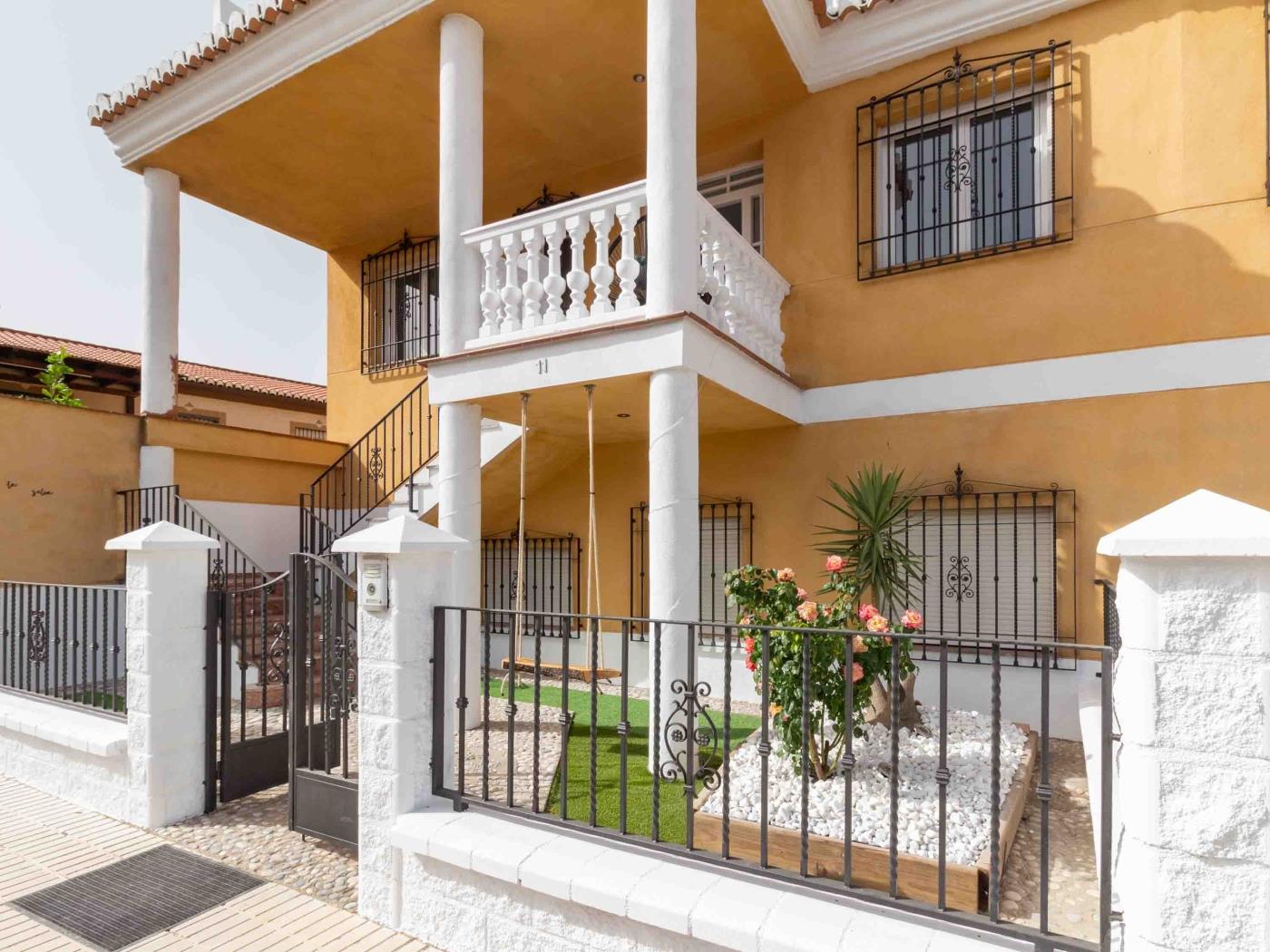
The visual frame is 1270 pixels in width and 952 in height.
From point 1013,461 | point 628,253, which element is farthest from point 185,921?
point 1013,461

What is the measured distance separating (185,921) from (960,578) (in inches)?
231

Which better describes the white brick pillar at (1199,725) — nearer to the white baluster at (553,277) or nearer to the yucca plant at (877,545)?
the yucca plant at (877,545)

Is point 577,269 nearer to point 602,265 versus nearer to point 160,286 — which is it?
point 602,265

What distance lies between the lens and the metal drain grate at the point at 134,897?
11.0 ft

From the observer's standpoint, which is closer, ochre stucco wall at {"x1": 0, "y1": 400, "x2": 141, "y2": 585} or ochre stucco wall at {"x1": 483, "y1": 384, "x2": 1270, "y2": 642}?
ochre stucco wall at {"x1": 483, "y1": 384, "x2": 1270, "y2": 642}

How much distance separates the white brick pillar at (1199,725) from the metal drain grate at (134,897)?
388cm

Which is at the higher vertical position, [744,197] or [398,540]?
[744,197]

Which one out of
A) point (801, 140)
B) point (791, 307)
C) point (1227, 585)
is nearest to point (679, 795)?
point (1227, 585)

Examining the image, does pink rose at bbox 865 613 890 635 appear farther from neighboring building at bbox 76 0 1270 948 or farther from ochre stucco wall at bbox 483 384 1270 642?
ochre stucco wall at bbox 483 384 1270 642

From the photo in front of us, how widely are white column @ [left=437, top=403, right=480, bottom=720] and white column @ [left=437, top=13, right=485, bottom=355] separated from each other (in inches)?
21.9

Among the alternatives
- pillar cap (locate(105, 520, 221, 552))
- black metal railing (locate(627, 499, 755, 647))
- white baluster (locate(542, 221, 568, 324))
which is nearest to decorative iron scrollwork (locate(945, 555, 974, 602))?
black metal railing (locate(627, 499, 755, 647))

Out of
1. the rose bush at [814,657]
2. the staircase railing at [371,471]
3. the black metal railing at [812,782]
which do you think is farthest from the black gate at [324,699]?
the staircase railing at [371,471]

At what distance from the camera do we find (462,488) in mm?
5910

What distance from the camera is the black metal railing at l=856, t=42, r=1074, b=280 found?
246 inches
